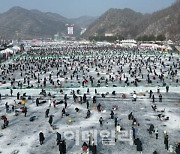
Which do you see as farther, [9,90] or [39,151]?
[9,90]

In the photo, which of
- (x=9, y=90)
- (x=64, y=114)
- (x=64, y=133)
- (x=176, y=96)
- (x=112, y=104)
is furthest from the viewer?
(x=9, y=90)

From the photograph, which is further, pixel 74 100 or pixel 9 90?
pixel 9 90

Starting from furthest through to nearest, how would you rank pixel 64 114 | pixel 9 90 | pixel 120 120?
pixel 9 90 → pixel 64 114 → pixel 120 120

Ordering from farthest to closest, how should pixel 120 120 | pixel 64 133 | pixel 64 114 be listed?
pixel 64 114
pixel 120 120
pixel 64 133

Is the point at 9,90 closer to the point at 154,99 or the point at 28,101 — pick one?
the point at 28,101

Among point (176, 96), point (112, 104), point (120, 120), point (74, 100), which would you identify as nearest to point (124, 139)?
point (120, 120)


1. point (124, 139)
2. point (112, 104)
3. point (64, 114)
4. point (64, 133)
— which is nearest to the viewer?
point (124, 139)

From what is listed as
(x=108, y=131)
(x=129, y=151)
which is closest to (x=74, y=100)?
(x=108, y=131)

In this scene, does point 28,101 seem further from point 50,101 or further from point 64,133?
point 64,133
